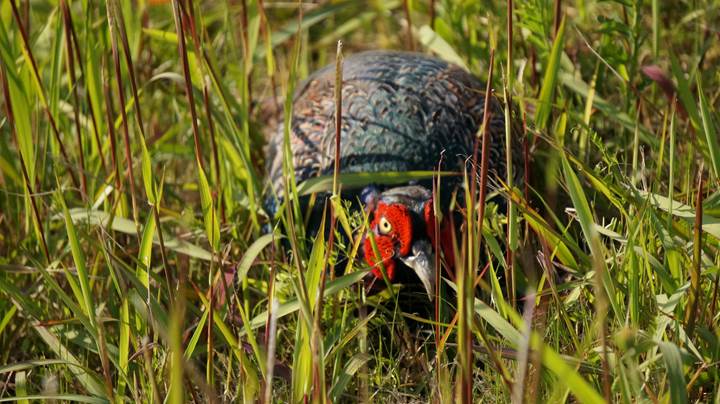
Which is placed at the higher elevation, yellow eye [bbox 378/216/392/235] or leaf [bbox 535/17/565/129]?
leaf [bbox 535/17/565/129]

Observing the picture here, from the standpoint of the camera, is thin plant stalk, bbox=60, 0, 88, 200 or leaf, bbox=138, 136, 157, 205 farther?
thin plant stalk, bbox=60, 0, 88, 200

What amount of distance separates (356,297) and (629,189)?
67 centimetres

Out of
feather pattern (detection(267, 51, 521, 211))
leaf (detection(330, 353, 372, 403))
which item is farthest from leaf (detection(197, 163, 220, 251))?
feather pattern (detection(267, 51, 521, 211))

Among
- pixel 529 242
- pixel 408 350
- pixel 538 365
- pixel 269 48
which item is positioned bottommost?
pixel 408 350

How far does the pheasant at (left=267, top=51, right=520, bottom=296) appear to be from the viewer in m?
2.44

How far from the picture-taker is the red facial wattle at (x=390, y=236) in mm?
2088

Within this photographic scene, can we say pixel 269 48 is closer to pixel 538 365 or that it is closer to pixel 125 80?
pixel 125 80

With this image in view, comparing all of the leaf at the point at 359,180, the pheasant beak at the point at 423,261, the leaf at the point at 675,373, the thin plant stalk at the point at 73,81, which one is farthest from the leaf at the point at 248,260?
the leaf at the point at 675,373

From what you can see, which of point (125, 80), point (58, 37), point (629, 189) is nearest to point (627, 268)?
point (629, 189)

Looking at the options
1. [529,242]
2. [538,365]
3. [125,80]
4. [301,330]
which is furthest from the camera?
[125,80]

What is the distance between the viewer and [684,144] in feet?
8.32

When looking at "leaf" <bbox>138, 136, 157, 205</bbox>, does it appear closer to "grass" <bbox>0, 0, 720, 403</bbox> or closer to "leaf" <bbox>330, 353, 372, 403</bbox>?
"grass" <bbox>0, 0, 720, 403</bbox>

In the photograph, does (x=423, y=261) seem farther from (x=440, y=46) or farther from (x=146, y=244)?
(x=440, y=46)

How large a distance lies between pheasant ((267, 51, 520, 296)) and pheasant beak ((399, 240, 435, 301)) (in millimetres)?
79
